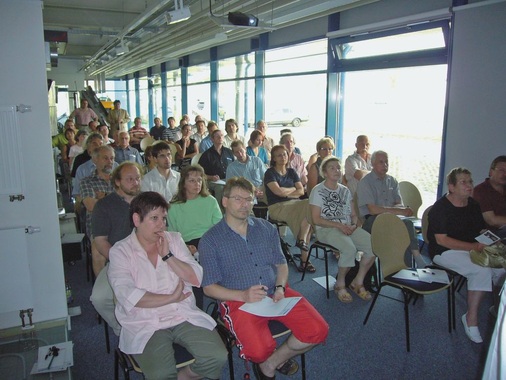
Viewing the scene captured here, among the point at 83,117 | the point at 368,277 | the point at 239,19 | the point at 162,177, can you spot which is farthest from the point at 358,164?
the point at 83,117

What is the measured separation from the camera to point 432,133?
565 centimetres

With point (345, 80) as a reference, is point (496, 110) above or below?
below

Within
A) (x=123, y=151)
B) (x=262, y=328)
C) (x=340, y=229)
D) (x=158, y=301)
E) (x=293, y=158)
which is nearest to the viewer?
(x=158, y=301)

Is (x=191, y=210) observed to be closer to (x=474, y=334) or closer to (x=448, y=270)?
(x=448, y=270)

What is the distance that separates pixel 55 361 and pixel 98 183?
187 cm

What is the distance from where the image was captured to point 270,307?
2.54m

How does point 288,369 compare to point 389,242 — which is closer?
point 288,369

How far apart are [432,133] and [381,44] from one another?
1.52 meters

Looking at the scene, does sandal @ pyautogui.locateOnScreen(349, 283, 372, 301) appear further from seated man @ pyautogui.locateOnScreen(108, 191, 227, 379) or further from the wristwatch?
the wristwatch

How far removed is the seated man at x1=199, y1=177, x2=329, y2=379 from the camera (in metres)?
2.48

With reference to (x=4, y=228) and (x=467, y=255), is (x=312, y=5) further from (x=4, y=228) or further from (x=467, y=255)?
(x=4, y=228)

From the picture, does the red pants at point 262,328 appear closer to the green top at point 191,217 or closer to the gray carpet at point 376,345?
the gray carpet at point 376,345

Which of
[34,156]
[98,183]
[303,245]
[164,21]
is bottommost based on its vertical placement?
[303,245]

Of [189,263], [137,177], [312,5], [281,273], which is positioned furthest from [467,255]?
[312,5]
